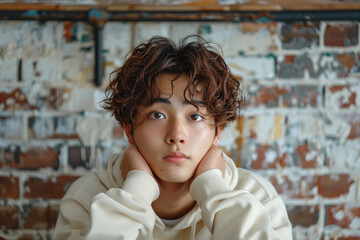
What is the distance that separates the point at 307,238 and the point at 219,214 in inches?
22.0

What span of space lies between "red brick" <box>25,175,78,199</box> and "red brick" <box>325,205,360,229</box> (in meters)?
0.75

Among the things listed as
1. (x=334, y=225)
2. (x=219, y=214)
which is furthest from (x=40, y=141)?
(x=334, y=225)

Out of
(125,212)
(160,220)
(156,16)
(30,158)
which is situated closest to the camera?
(125,212)

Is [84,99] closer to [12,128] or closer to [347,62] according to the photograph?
[12,128]

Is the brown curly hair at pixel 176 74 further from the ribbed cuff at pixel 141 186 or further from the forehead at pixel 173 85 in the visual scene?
the ribbed cuff at pixel 141 186

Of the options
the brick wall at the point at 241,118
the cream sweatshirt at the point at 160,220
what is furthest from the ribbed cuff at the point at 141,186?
the brick wall at the point at 241,118

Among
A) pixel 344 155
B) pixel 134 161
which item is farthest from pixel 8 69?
pixel 344 155

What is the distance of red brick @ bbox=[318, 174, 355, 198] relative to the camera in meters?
1.09

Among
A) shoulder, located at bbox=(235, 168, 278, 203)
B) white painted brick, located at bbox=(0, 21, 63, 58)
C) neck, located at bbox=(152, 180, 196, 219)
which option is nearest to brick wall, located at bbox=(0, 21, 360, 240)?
white painted brick, located at bbox=(0, 21, 63, 58)

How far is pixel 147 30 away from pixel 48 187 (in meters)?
0.52

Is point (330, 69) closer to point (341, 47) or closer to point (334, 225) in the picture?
point (341, 47)

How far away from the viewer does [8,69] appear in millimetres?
1027

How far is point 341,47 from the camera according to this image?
41.3 inches

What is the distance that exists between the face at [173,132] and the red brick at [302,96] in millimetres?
409
